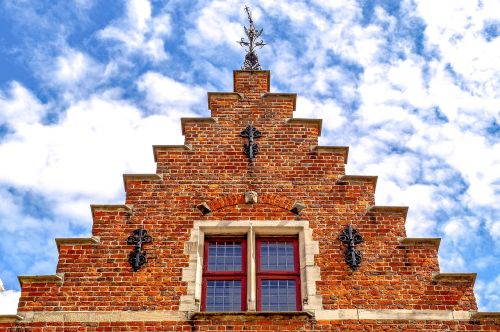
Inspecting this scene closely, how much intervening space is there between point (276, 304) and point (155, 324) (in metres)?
1.71

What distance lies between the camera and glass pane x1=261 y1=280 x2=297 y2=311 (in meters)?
9.35

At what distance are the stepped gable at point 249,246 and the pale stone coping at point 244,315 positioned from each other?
0.04ft

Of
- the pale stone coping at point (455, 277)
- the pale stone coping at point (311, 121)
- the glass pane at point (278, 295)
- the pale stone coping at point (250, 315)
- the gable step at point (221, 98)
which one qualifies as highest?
the gable step at point (221, 98)

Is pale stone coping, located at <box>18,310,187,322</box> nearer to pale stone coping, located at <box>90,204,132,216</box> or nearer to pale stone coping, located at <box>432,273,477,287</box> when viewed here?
pale stone coping, located at <box>90,204,132,216</box>

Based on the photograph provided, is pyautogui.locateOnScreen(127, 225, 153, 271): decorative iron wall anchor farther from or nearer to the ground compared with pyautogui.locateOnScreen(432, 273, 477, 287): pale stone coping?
farther from the ground

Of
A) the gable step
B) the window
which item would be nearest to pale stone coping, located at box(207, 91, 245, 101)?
the gable step

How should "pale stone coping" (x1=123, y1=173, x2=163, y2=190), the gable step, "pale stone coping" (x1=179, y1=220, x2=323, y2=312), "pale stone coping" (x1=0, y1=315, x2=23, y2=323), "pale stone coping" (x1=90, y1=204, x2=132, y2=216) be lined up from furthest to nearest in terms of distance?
the gable step
"pale stone coping" (x1=123, y1=173, x2=163, y2=190)
"pale stone coping" (x1=90, y1=204, x2=132, y2=216)
"pale stone coping" (x1=179, y1=220, x2=323, y2=312)
"pale stone coping" (x1=0, y1=315, x2=23, y2=323)

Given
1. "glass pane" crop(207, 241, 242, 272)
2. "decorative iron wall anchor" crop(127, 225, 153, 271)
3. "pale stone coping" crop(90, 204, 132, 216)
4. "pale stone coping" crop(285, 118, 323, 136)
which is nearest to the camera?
"decorative iron wall anchor" crop(127, 225, 153, 271)

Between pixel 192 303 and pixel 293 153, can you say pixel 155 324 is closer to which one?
pixel 192 303

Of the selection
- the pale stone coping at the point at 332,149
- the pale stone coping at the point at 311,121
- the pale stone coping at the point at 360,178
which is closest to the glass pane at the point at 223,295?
the pale stone coping at the point at 360,178

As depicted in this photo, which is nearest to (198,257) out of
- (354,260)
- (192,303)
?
(192,303)

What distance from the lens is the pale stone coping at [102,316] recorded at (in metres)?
8.92

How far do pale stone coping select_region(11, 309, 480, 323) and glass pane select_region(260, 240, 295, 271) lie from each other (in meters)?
1.00

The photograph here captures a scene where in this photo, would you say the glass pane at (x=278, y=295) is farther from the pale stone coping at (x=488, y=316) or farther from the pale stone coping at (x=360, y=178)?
the pale stone coping at (x=488, y=316)
